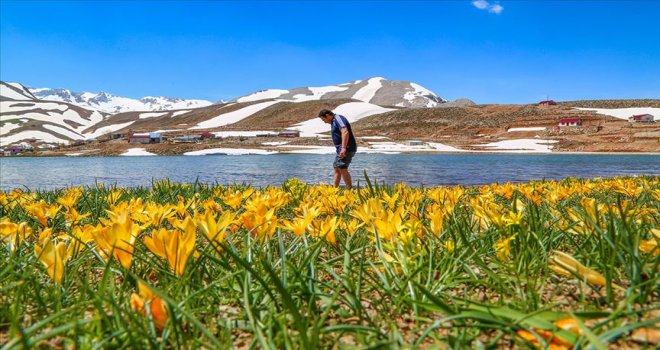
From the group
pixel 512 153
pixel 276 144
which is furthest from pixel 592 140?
pixel 276 144

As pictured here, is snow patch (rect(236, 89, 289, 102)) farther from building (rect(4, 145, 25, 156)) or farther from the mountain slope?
building (rect(4, 145, 25, 156))

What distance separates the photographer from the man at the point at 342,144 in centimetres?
632

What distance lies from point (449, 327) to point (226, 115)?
3463 inches

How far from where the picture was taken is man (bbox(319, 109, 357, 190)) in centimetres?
632

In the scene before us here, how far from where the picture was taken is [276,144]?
4641 cm

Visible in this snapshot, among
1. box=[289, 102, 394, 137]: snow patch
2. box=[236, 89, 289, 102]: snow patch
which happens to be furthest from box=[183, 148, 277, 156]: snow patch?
box=[236, 89, 289, 102]: snow patch

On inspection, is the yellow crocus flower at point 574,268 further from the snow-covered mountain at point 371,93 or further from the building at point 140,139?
the snow-covered mountain at point 371,93

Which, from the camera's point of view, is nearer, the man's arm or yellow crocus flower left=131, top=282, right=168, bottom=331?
yellow crocus flower left=131, top=282, right=168, bottom=331

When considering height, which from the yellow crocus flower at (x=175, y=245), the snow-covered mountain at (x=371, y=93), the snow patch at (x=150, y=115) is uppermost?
the snow-covered mountain at (x=371, y=93)

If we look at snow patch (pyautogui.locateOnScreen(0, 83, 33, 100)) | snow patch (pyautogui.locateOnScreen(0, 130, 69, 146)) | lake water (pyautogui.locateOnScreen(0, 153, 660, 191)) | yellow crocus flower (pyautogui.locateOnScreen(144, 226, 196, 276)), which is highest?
snow patch (pyautogui.locateOnScreen(0, 83, 33, 100))

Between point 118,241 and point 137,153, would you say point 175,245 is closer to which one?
point 118,241

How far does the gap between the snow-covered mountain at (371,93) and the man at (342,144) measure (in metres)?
116

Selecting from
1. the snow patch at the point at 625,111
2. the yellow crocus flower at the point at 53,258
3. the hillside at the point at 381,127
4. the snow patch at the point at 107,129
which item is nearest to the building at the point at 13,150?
the hillside at the point at 381,127

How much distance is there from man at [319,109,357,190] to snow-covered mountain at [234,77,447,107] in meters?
116
